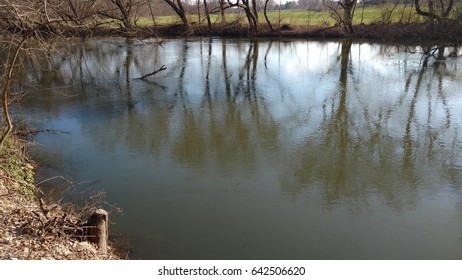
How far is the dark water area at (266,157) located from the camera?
4969mm

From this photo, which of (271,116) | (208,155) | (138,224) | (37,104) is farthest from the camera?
(37,104)

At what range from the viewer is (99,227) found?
14.1 ft

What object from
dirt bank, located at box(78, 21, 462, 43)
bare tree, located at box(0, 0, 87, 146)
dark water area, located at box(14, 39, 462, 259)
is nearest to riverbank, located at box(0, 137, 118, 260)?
dark water area, located at box(14, 39, 462, 259)

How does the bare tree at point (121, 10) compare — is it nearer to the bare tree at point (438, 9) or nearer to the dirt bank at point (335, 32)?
the dirt bank at point (335, 32)

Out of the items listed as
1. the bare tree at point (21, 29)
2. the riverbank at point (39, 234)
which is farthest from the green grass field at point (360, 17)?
the riverbank at point (39, 234)

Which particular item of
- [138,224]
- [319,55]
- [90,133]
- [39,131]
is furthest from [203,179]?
[319,55]

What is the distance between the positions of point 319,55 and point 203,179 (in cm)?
1331

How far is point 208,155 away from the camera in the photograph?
7.32 meters

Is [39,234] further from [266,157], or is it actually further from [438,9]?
[438,9]

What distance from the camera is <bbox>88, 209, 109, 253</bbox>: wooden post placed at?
4.26m

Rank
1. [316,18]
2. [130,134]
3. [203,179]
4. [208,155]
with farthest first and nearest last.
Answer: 1. [316,18]
2. [130,134]
3. [208,155]
4. [203,179]

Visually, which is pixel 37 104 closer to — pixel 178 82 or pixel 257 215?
pixel 178 82

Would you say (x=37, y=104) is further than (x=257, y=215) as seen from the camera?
Yes

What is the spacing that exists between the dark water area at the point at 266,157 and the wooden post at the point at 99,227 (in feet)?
1.77
